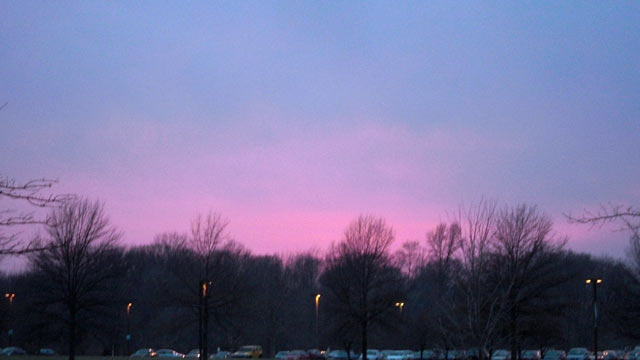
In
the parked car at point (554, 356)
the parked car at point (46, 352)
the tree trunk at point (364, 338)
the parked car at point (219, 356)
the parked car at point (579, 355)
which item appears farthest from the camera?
the parked car at point (46, 352)

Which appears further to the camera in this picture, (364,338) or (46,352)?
(46,352)

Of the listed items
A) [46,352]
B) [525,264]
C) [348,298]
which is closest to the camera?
[525,264]

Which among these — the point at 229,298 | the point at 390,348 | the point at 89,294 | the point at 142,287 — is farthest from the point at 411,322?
the point at 142,287

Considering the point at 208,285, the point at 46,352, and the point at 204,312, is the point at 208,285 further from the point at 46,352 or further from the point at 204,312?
the point at 46,352

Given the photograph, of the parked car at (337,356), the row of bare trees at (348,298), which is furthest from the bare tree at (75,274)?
the parked car at (337,356)

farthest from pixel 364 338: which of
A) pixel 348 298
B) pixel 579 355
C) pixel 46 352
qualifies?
pixel 46 352

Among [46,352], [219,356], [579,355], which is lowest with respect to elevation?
[46,352]

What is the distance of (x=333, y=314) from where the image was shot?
177ft

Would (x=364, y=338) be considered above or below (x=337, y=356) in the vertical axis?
above

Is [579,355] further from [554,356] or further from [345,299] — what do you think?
[345,299]

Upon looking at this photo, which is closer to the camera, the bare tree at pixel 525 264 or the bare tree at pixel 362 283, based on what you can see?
the bare tree at pixel 525 264

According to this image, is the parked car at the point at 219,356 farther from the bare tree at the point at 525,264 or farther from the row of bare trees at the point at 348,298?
the bare tree at the point at 525,264

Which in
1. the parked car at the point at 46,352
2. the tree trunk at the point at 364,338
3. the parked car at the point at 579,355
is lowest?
the parked car at the point at 46,352

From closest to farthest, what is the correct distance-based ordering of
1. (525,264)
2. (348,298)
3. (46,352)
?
(525,264), (348,298), (46,352)
